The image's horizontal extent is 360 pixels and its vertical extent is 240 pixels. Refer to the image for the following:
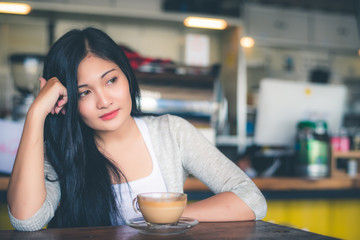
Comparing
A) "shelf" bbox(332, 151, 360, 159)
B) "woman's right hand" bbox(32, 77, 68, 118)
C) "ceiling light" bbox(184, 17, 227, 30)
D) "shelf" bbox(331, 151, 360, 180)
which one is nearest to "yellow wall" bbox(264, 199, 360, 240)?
"shelf" bbox(331, 151, 360, 180)

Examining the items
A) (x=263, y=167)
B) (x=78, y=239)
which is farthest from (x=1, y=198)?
(x=263, y=167)

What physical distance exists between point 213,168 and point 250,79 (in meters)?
3.39

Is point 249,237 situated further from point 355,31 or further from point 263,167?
point 355,31

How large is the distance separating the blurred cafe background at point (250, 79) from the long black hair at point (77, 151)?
0.66m

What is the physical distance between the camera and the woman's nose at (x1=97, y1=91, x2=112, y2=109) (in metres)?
1.18

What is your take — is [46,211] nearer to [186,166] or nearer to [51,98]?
[51,98]

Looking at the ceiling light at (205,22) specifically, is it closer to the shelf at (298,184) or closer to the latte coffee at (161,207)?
the shelf at (298,184)

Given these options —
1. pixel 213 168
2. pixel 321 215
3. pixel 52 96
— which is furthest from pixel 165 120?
pixel 321 215

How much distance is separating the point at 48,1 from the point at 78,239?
3.31 metres

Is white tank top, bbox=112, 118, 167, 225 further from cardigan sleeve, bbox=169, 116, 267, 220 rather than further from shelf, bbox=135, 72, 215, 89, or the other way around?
shelf, bbox=135, 72, 215, 89

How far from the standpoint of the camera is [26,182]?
1015mm

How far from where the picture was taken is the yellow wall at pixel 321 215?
2.09 m

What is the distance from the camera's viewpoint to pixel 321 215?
85.7 inches

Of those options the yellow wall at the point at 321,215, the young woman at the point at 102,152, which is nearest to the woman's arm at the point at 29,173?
the young woman at the point at 102,152
